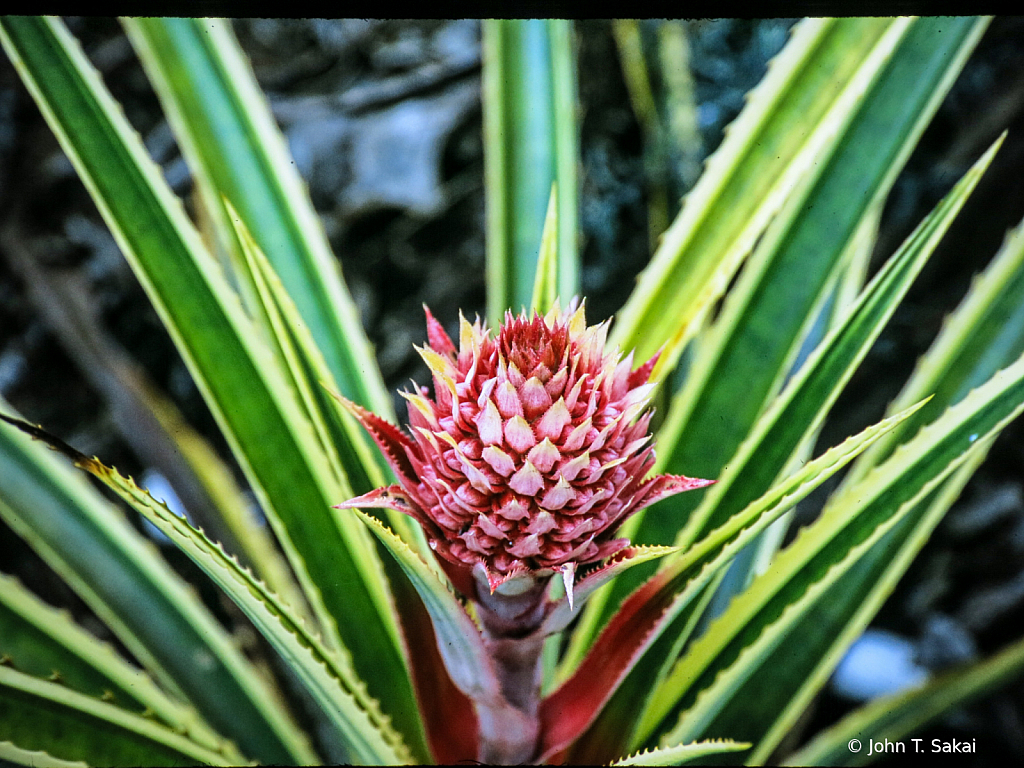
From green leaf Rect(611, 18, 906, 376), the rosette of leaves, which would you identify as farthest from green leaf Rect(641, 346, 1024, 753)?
green leaf Rect(611, 18, 906, 376)

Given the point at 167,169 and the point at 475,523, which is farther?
the point at 167,169

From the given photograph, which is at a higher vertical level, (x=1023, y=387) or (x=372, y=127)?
(x=372, y=127)

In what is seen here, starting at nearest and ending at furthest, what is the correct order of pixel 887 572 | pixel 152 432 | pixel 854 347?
pixel 854 347, pixel 887 572, pixel 152 432

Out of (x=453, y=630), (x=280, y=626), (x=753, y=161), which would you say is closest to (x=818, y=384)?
(x=753, y=161)

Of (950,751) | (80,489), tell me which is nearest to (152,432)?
(80,489)

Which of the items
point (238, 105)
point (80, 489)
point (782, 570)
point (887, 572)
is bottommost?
point (887, 572)

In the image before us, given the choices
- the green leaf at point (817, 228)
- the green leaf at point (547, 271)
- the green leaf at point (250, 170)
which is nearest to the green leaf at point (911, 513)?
the green leaf at point (817, 228)

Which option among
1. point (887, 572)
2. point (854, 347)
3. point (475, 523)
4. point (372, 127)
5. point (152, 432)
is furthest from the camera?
point (372, 127)

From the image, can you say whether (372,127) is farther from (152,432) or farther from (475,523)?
(475,523)

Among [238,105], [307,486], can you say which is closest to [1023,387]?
[307,486]
